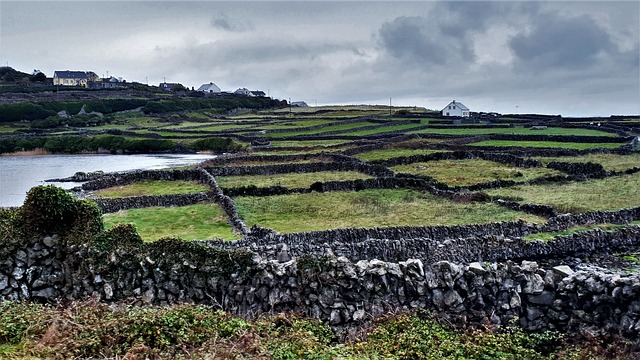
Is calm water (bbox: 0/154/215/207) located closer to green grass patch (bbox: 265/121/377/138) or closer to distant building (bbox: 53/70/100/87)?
green grass patch (bbox: 265/121/377/138)

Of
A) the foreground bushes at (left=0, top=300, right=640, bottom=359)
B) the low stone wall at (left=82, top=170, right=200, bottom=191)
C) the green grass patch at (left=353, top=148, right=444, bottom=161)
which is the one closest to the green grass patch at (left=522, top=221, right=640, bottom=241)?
the foreground bushes at (left=0, top=300, right=640, bottom=359)

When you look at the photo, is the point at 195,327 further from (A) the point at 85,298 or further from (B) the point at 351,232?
(B) the point at 351,232

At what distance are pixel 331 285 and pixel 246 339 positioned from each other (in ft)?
7.77

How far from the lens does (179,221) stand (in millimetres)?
27781

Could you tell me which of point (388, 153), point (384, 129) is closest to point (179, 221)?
point (388, 153)

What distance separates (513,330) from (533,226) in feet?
48.1

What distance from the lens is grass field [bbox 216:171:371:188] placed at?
138 feet

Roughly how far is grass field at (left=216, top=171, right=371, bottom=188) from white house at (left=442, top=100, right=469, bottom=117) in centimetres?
8031

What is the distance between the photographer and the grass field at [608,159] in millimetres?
47719

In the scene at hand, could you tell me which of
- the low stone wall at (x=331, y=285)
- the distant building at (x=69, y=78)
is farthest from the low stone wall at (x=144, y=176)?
the distant building at (x=69, y=78)

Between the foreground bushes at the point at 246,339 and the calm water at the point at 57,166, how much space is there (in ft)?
119

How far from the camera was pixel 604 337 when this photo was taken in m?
10.2

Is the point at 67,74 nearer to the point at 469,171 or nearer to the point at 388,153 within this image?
the point at 388,153

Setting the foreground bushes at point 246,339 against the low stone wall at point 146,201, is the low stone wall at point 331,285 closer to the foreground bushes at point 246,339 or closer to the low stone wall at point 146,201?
the foreground bushes at point 246,339
